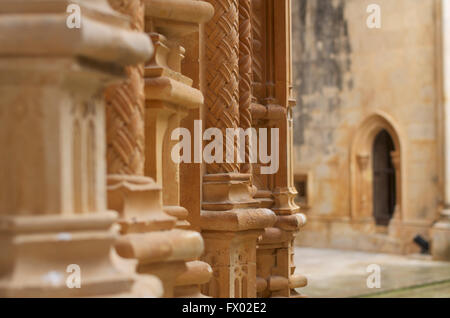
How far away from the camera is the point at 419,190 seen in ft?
41.7

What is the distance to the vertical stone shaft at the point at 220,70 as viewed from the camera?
14.3 ft

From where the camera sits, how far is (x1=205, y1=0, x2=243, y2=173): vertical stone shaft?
435 centimetres

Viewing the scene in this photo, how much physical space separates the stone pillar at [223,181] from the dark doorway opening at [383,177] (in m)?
10.0

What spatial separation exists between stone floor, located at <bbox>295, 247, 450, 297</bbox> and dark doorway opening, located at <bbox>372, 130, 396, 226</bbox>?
1342 mm

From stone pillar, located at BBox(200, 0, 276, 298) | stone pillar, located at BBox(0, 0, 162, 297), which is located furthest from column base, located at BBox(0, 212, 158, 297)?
stone pillar, located at BBox(200, 0, 276, 298)

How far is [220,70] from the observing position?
171 inches

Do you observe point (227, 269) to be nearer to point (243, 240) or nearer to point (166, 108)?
point (243, 240)

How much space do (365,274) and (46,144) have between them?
30.2 feet

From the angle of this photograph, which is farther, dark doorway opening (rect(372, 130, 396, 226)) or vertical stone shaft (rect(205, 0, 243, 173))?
dark doorway opening (rect(372, 130, 396, 226))

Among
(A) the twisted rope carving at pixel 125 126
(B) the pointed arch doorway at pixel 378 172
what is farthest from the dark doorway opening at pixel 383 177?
(A) the twisted rope carving at pixel 125 126

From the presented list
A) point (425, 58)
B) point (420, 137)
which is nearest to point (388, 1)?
point (425, 58)

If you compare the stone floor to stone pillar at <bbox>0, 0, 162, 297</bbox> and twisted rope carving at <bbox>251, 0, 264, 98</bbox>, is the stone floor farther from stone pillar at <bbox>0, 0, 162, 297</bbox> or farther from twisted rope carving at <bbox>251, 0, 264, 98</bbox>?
stone pillar at <bbox>0, 0, 162, 297</bbox>

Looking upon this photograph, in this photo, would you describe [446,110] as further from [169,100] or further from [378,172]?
[169,100]

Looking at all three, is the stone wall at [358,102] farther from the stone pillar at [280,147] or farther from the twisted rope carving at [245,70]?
the twisted rope carving at [245,70]
